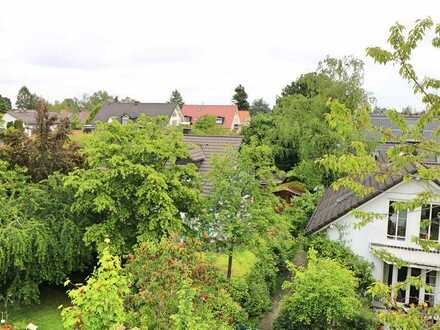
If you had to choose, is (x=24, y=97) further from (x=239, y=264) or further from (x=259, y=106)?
(x=239, y=264)

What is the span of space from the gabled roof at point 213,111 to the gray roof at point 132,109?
820 centimetres

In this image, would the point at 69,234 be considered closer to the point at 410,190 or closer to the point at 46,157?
the point at 46,157

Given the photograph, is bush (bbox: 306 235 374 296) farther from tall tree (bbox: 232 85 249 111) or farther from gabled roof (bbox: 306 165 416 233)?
tall tree (bbox: 232 85 249 111)

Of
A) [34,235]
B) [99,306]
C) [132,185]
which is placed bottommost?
[34,235]

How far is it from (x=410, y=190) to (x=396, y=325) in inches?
527

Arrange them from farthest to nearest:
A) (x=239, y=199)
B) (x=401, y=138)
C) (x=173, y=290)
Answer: (x=239, y=199) → (x=173, y=290) → (x=401, y=138)

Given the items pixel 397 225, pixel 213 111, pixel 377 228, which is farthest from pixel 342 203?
pixel 213 111

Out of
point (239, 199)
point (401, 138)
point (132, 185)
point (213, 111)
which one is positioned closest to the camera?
point (401, 138)

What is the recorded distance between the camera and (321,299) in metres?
13.7

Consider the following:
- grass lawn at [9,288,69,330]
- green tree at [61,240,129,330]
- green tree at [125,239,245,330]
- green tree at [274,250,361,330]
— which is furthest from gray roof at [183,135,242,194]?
green tree at [61,240,129,330]

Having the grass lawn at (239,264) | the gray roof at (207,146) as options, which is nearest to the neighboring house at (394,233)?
the grass lawn at (239,264)

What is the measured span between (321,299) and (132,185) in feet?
24.4

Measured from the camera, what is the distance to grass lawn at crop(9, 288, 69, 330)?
1459cm

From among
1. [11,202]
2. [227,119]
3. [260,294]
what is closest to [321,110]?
[260,294]
